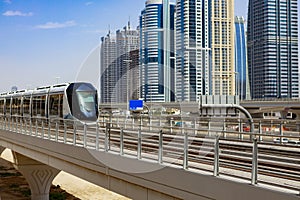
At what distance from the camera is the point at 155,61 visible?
4334 cm

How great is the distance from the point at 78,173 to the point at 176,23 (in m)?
45.7

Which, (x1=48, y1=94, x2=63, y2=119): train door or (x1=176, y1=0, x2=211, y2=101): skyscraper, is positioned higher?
(x1=176, y1=0, x2=211, y2=101): skyscraper

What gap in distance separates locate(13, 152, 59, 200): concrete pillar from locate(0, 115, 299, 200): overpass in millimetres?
7341

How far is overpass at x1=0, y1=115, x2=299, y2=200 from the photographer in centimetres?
816

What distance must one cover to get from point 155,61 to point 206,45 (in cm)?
1726

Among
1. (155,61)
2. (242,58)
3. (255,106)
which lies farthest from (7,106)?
(242,58)

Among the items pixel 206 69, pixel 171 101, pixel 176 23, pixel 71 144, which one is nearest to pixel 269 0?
pixel 176 23

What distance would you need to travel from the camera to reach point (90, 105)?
26500 mm

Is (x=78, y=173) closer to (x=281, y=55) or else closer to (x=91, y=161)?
(x=91, y=161)

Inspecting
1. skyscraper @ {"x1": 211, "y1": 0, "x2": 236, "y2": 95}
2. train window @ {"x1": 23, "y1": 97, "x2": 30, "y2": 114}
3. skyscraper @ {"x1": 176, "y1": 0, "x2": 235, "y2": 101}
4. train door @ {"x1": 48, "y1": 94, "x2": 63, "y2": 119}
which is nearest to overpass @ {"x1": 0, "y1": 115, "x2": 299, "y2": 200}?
train door @ {"x1": 48, "y1": 94, "x2": 63, "y2": 119}

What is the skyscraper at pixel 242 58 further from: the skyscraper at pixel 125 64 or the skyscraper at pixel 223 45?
the skyscraper at pixel 125 64

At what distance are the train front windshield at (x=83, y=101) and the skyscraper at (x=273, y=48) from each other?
2216 inches

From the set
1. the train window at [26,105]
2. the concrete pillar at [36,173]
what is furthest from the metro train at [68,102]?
the concrete pillar at [36,173]

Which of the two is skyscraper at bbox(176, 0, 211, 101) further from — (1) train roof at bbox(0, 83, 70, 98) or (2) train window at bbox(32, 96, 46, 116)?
(2) train window at bbox(32, 96, 46, 116)
